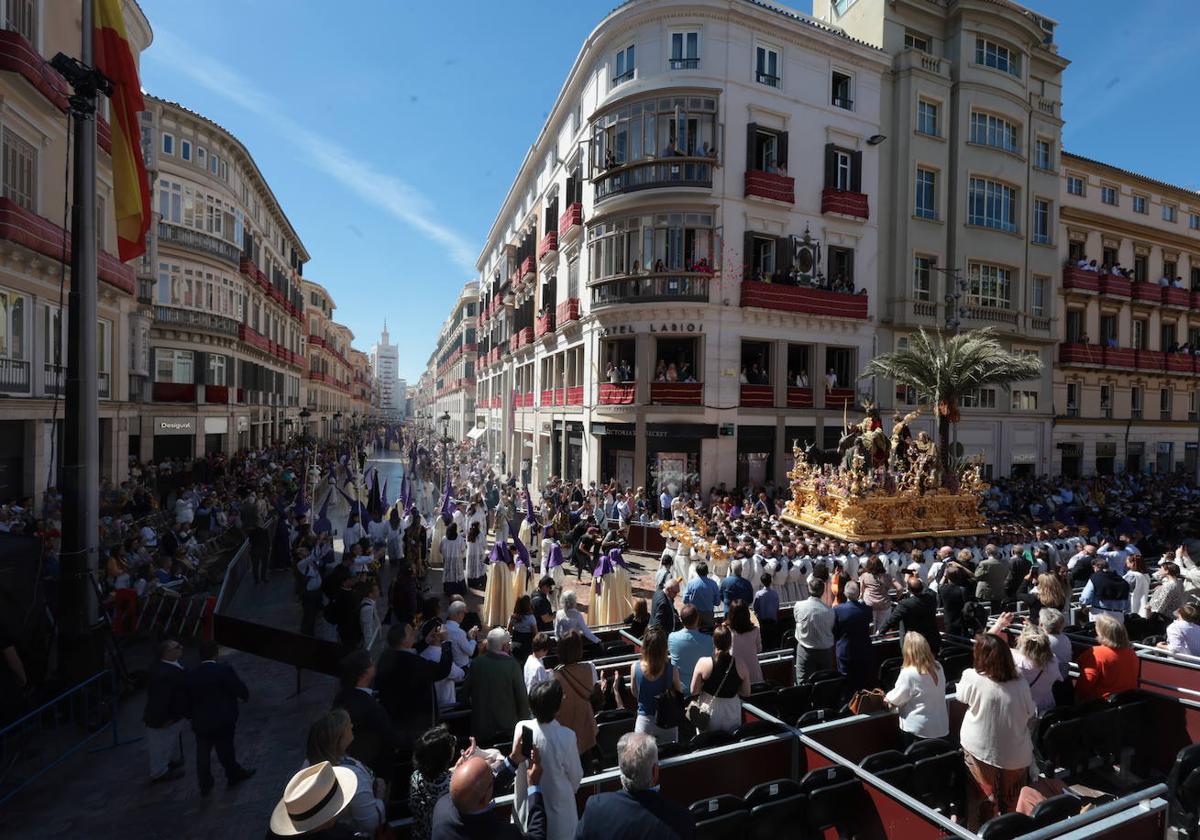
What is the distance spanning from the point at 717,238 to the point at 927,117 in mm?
13437

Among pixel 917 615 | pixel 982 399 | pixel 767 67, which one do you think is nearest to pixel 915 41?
pixel 767 67

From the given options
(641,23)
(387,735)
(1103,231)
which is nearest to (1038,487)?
→ (1103,231)

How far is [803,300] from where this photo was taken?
2431 centimetres

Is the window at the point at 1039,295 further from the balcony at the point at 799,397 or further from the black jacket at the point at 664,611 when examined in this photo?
the black jacket at the point at 664,611

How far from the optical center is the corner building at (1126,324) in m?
32.8

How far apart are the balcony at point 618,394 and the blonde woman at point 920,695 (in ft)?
60.0

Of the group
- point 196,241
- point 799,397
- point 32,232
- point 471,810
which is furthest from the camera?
point 196,241

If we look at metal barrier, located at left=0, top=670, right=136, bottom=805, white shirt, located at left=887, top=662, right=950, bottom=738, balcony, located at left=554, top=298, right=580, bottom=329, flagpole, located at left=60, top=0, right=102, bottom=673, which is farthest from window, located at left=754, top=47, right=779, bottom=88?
metal barrier, located at left=0, top=670, right=136, bottom=805

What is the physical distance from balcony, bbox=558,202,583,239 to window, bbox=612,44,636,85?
4.98m

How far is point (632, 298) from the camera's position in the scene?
23.0 metres

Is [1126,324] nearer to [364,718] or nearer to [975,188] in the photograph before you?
[975,188]

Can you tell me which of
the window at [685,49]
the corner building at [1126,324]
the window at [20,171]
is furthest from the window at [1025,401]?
the window at [20,171]

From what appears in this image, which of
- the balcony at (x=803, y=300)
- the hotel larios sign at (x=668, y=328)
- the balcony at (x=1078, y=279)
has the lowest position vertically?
the hotel larios sign at (x=668, y=328)

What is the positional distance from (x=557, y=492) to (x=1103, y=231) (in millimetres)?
34586
